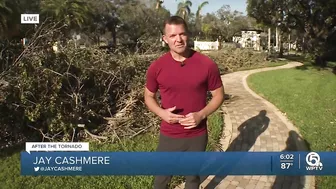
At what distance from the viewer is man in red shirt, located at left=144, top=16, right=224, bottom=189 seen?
2701 mm

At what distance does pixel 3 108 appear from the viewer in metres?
5.70

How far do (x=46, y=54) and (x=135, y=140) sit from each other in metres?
2.25

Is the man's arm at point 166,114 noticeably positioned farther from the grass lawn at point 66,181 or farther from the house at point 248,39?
the house at point 248,39

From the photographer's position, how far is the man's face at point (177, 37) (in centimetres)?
267

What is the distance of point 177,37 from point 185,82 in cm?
37

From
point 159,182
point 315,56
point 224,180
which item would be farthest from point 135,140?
point 315,56

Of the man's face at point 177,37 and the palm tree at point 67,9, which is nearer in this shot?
the man's face at point 177,37

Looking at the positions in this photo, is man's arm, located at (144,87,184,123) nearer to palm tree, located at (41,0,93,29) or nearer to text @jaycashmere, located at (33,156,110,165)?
text @jaycashmere, located at (33,156,110,165)

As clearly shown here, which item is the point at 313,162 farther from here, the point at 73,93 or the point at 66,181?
the point at 73,93

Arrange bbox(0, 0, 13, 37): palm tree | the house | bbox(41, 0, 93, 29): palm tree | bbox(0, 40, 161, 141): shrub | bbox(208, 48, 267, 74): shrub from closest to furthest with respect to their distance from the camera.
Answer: bbox(0, 40, 161, 141): shrub, bbox(0, 0, 13, 37): palm tree, bbox(208, 48, 267, 74): shrub, bbox(41, 0, 93, 29): palm tree, the house

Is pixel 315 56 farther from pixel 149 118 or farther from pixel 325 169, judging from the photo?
pixel 325 169

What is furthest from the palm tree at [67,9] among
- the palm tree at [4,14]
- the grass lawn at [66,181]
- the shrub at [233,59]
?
the grass lawn at [66,181]

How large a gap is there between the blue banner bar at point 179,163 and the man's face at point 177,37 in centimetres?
88

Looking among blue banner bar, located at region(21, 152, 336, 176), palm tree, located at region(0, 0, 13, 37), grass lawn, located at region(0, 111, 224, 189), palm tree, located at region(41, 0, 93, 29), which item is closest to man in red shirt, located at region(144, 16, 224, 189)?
blue banner bar, located at region(21, 152, 336, 176)
